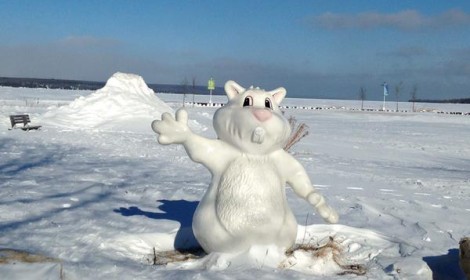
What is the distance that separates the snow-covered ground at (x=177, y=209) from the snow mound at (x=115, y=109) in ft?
9.24

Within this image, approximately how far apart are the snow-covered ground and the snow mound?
111 inches

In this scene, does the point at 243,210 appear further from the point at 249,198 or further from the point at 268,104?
the point at 268,104

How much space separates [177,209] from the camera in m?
6.64

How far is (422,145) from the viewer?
1883 centimetres

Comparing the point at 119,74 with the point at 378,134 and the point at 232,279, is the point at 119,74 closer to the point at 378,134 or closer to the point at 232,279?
the point at 378,134

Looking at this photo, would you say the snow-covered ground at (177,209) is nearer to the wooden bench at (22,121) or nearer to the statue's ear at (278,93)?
the statue's ear at (278,93)

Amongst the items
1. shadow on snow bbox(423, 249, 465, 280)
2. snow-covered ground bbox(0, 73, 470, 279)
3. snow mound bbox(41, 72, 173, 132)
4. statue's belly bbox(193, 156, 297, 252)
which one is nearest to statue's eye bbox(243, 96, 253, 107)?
statue's belly bbox(193, 156, 297, 252)

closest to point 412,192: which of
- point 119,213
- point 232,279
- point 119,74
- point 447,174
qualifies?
point 447,174

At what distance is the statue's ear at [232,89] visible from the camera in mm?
4621

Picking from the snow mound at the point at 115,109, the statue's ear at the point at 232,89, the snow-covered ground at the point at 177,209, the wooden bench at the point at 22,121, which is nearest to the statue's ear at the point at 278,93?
the statue's ear at the point at 232,89

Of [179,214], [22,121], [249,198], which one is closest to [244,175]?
[249,198]

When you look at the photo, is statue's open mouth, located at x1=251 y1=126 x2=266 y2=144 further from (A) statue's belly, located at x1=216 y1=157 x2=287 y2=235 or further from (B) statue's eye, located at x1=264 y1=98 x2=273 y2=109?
(B) statue's eye, located at x1=264 y1=98 x2=273 y2=109

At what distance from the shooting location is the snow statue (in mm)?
4277

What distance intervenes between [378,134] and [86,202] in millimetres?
17911
